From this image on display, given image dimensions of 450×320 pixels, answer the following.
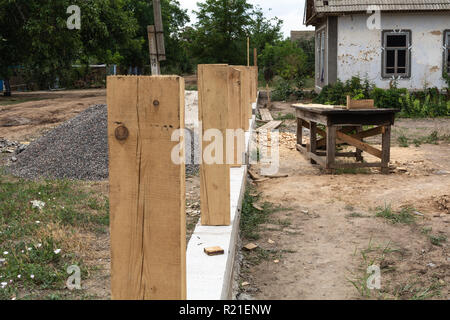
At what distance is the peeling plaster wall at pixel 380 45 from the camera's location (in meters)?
17.3

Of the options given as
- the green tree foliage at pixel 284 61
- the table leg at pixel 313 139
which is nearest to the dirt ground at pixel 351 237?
the table leg at pixel 313 139

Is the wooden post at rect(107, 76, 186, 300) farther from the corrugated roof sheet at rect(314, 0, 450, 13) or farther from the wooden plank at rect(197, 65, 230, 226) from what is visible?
the corrugated roof sheet at rect(314, 0, 450, 13)

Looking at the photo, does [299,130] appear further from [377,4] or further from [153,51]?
[377,4]

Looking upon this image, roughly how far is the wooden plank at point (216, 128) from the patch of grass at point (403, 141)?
7723 mm

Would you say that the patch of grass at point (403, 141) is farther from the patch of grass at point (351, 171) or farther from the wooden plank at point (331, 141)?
the wooden plank at point (331, 141)

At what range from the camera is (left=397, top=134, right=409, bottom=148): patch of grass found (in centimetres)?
1080

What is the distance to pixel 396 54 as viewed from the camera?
1744cm

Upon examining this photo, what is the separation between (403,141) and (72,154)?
6913mm

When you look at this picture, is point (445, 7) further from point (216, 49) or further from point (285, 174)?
point (216, 49)

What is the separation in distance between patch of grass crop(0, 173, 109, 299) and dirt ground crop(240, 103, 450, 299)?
1490 mm

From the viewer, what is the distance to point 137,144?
5.80 feet

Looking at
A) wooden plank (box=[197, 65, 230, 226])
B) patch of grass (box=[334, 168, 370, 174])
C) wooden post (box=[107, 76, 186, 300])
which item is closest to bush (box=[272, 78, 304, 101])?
patch of grass (box=[334, 168, 370, 174])

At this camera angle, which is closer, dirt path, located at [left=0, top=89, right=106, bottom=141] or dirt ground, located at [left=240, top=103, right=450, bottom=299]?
dirt ground, located at [left=240, top=103, right=450, bottom=299]

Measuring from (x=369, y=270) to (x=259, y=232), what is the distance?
142 cm
